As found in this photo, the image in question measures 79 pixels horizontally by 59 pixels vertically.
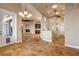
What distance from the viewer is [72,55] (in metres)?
2.71

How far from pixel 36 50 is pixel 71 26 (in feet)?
3.06

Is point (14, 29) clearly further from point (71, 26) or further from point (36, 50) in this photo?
point (71, 26)

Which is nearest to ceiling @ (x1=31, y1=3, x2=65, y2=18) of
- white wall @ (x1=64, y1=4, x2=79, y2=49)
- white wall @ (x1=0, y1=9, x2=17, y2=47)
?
white wall @ (x1=64, y1=4, x2=79, y2=49)

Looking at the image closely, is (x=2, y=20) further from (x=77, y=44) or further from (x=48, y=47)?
(x=77, y=44)

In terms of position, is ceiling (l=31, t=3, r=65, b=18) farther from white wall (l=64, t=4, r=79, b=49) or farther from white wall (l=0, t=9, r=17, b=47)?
white wall (l=0, t=9, r=17, b=47)

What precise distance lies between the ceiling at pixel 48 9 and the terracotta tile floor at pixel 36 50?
68 centimetres

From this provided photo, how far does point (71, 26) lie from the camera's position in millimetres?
2867

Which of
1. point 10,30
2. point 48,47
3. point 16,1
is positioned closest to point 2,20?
point 10,30

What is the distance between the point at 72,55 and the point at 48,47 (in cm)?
53

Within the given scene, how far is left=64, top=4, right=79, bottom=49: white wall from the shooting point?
2768 mm

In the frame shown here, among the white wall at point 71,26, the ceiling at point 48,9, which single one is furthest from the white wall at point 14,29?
the white wall at point 71,26

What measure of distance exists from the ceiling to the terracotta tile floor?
683mm

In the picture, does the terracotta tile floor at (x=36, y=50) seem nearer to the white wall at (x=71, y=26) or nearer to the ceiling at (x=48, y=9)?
the white wall at (x=71, y=26)

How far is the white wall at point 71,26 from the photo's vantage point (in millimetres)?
2768
